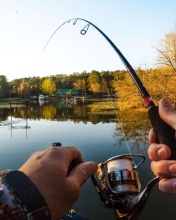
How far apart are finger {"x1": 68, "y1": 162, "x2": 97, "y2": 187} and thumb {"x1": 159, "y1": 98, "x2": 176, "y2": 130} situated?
1.21ft

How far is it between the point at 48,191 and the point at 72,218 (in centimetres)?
309

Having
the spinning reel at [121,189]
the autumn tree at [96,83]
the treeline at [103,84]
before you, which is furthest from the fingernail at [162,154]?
the autumn tree at [96,83]

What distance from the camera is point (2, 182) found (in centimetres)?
74

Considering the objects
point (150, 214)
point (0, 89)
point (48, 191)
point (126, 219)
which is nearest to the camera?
point (48, 191)

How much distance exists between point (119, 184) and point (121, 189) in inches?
1.2

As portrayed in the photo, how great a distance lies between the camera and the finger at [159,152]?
117 centimetres

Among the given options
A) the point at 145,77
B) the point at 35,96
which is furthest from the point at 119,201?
the point at 35,96

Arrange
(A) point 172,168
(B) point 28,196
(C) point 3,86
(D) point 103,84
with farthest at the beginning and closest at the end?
(C) point 3,86 → (D) point 103,84 → (A) point 172,168 → (B) point 28,196

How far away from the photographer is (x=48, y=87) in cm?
9038

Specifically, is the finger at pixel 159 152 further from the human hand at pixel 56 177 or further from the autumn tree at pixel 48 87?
the autumn tree at pixel 48 87

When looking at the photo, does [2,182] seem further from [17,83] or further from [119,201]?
[17,83]

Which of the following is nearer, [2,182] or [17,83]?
[2,182]

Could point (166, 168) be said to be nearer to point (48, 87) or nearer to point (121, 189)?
point (121, 189)

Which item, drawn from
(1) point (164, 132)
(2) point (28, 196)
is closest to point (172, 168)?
(1) point (164, 132)
